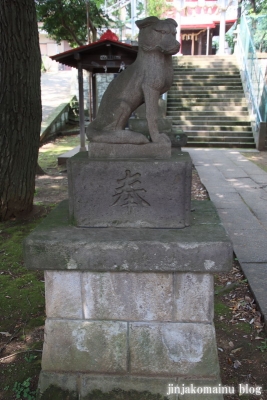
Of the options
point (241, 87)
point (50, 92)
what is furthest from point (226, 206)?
point (50, 92)

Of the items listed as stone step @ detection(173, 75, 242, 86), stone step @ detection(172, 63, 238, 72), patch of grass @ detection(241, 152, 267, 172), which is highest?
stone step @ detection(172, 63, 238, 72)

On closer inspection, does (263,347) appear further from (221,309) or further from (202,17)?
(202,17)

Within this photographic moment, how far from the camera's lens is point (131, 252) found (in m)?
1.81

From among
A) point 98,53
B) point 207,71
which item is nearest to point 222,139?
point 207,71

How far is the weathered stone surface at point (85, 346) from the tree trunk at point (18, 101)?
2913mm

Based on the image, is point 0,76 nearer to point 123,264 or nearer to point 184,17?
point 123,264

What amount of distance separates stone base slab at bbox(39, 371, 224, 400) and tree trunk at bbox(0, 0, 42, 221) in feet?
9.80

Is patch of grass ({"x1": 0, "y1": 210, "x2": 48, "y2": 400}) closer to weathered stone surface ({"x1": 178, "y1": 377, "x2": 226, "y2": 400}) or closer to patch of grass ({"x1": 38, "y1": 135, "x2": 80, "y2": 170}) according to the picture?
weathered stone surface ({"x1": 178, "y1": 377, "x2": 226, "y2": 400})

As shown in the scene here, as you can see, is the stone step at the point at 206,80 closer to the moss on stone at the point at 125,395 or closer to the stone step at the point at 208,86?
the stone step at the point at 208,86

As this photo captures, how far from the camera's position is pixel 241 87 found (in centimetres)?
1361

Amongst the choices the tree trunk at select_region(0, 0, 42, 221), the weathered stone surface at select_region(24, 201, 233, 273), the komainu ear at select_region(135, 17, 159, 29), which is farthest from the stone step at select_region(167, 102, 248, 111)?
the weathered stone surface at select_region(24, 201, 233, 273)

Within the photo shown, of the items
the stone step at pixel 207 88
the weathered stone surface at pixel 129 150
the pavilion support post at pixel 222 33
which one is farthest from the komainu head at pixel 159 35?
the pavilion support post at pixel 222 33

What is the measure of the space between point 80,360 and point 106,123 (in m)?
1.32

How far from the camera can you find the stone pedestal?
1836 mm
